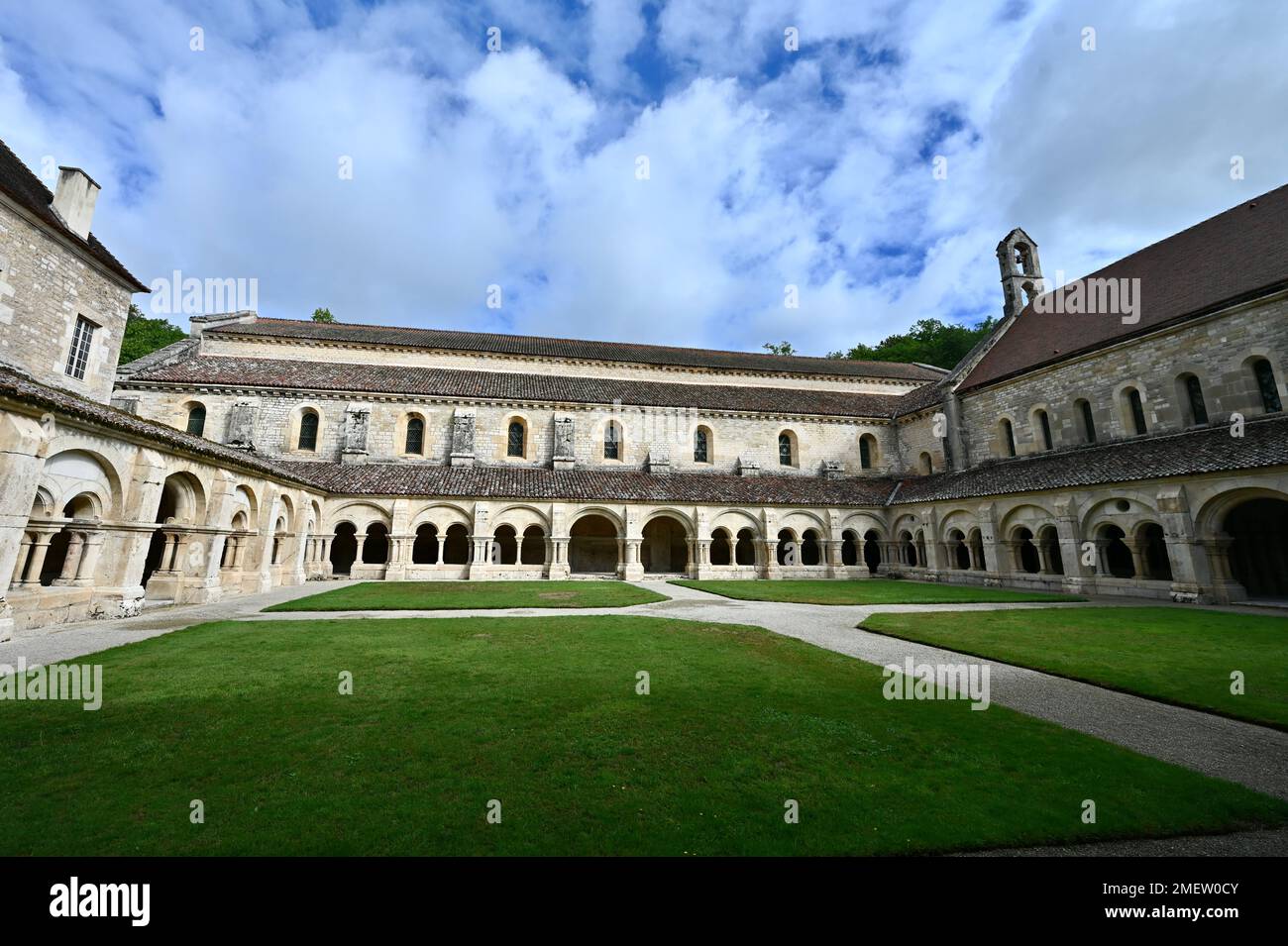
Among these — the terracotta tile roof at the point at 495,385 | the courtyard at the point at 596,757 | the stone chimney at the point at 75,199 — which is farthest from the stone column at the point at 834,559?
the stone chimney at the point at 75,199

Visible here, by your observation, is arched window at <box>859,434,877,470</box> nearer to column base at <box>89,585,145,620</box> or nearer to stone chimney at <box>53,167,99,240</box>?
column base at <box>89,585,145,620</box>

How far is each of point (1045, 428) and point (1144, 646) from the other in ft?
56.5

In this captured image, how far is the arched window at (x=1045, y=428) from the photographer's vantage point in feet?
73.4

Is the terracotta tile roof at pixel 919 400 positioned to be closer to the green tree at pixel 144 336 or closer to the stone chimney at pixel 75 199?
the stone chimney at pixel 75 199

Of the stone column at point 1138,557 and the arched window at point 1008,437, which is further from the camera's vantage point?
the arched window at point 1008,437

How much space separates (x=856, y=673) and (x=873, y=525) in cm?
2150

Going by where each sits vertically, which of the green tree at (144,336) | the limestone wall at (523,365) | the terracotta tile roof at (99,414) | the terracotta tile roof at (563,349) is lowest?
the terracotta tile roof at (99,414)

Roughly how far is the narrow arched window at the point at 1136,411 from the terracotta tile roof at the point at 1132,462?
0.75m

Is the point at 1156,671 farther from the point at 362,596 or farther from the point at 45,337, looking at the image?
the point at 45,337

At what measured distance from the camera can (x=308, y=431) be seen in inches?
1009

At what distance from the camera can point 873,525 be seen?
26.5 m

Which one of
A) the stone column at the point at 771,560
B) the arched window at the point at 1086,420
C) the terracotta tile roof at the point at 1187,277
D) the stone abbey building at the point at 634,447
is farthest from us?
the stone column at the point at 771,560

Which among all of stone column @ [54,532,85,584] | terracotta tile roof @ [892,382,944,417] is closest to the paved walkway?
stone column @ [54,532,85,584]
